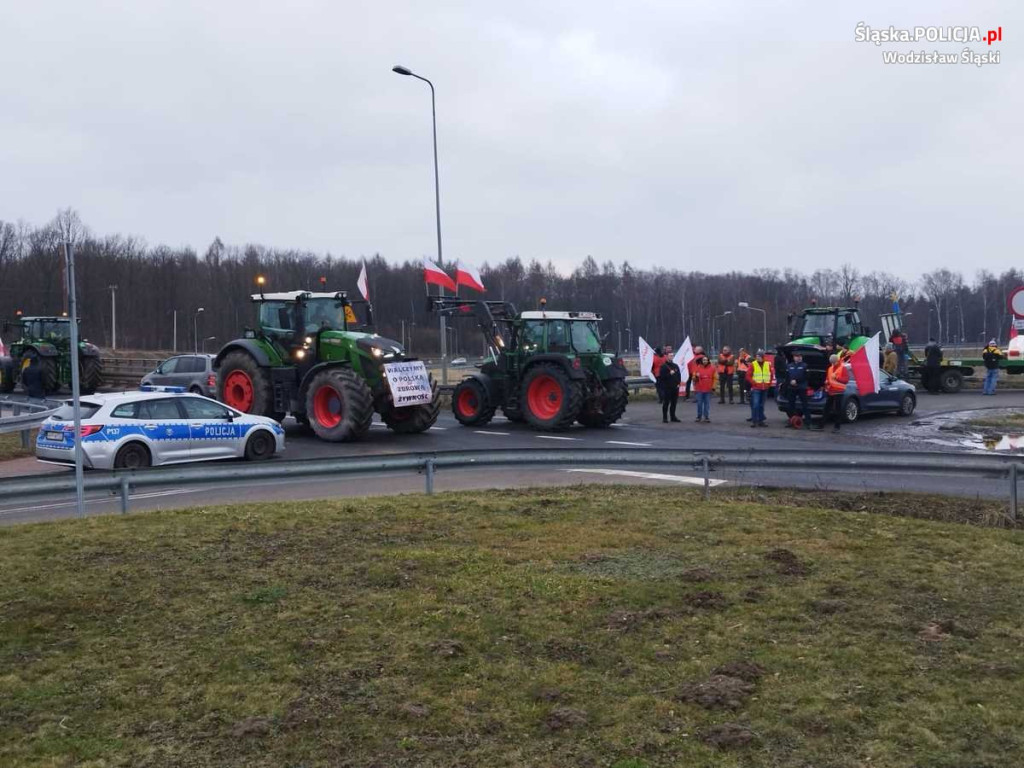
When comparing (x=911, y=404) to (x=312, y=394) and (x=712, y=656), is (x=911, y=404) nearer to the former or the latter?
(x=312, y=394)

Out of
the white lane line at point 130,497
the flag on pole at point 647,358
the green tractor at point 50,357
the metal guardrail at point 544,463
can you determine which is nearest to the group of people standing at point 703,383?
the flag on pole at point 647,358

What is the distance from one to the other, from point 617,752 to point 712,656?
1.35 meters

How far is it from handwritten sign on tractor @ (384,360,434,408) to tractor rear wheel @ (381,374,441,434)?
40cm

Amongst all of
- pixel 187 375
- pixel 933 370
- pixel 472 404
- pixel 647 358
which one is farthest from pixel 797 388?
pixel 187 375

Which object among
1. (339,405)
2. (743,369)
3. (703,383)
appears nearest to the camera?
(339,405)

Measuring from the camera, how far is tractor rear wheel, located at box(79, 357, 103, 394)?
3444 centimetres

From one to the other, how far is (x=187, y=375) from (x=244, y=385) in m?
9.73

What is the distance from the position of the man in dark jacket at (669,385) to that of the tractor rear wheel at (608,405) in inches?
76.8

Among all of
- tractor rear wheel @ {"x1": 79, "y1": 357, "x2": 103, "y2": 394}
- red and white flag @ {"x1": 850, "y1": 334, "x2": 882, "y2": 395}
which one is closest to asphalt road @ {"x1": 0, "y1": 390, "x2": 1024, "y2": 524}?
red and white flag @ {"x1": 850, "y1": 334, "x2": 882, "y2": 395}

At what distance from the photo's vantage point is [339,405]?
19.4m

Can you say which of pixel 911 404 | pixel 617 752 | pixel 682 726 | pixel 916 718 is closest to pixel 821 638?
pixel 916 718

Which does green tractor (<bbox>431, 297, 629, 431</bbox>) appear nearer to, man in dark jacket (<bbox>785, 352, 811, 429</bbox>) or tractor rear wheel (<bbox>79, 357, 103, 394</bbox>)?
man in dark jacket (<bbox>785, 352, 811, 429</bbox>)

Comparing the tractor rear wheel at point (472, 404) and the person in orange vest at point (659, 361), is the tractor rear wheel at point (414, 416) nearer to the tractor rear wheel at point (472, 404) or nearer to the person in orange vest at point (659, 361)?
the tractor rear wheel at point (472, 404)

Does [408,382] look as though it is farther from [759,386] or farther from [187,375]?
[187,375]
